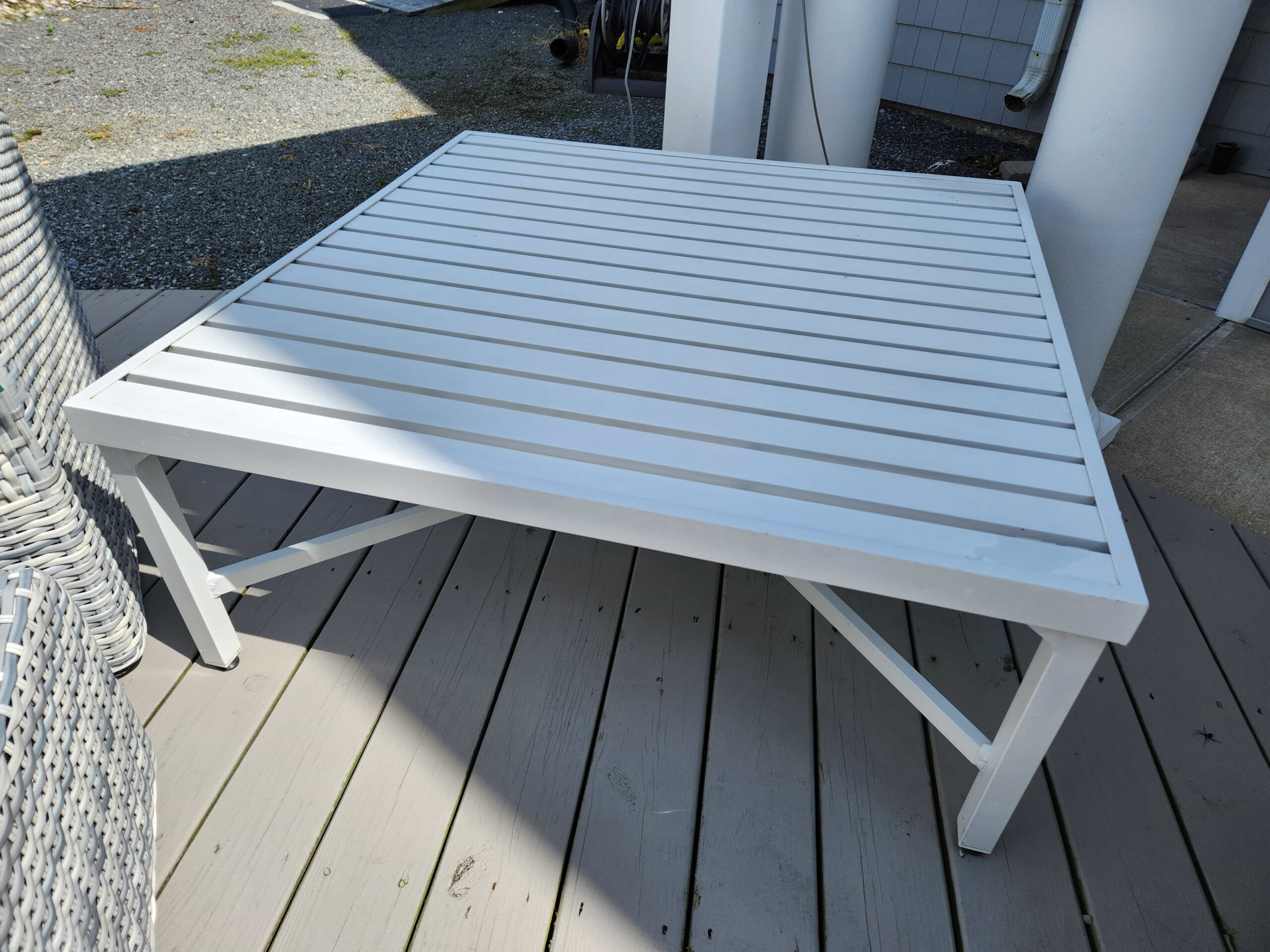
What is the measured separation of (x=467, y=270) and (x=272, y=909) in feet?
3.34

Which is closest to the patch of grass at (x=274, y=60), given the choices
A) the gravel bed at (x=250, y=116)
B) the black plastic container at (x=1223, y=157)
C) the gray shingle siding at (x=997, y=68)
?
the gravel bed at (x=250, y=116)

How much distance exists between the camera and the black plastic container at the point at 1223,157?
354 centimetres

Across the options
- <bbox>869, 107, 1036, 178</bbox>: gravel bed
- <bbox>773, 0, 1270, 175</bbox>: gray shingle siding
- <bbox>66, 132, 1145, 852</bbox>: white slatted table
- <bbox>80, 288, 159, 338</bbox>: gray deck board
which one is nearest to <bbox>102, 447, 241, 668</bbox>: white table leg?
<bbox>66, 132, 1145, 852</bbox>: white slatted table

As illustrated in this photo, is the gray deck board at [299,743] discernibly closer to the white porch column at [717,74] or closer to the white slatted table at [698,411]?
the white slatted table at [698,411]

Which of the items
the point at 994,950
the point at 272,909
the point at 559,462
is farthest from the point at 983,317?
the point at 272,909

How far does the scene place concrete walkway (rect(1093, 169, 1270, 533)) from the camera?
182cm

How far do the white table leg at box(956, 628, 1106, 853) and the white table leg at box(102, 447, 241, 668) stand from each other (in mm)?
1155

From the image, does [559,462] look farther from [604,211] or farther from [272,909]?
[604,211]

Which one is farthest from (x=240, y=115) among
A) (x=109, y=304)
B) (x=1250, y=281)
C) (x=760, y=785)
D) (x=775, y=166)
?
(x=1250, y=281)

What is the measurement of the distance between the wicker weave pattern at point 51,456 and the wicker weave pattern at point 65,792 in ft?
0.58

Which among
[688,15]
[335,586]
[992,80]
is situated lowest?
[335,586]

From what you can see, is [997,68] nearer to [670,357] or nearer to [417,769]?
[670,357]

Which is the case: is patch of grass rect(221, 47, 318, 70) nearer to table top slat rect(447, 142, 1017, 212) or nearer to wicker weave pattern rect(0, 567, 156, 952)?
table top slat rect(447, 142, 1017, 212)

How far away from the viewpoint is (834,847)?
1118mm
